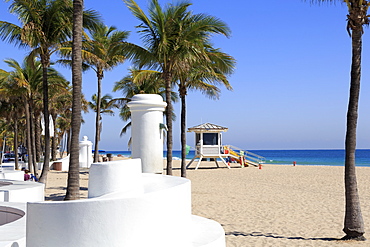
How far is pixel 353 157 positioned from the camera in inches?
315

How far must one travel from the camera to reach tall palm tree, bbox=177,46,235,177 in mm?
14734

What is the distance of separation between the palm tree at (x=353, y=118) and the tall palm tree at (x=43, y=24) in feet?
30.3

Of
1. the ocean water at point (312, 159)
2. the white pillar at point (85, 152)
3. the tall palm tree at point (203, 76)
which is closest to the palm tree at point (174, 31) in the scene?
the tall palm tree at point (203, 76)

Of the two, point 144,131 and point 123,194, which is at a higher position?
point 144,131

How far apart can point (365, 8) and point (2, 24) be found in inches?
503

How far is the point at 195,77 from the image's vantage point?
16.3 meters

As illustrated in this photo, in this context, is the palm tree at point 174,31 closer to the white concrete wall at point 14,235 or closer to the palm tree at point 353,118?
the palm tree at point 353,118

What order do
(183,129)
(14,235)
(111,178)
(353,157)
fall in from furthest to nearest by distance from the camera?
1. (183,129)
2. (353,157)
3. (111,178)
4. (14,235)

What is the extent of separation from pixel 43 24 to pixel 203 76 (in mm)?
6714

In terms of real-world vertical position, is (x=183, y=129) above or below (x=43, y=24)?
below

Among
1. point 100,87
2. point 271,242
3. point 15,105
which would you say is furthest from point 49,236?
point 15,105

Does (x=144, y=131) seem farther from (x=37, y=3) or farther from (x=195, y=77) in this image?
(x=37, y=3)

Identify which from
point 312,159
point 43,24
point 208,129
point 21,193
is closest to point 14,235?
point 21,193

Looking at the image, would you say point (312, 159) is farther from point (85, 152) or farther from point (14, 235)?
point (14, 235)
